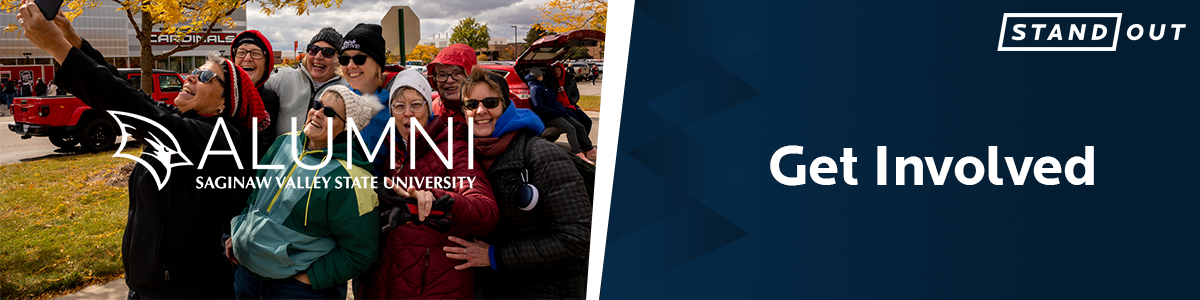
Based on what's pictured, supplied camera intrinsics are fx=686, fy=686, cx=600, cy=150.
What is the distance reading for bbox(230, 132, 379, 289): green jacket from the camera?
213 centimetres

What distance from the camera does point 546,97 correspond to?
8.41 m

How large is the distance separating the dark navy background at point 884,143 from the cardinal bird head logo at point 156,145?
5.35ft

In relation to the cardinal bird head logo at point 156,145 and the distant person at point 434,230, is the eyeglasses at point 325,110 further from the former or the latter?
the cardinal bird head logo at point 156,145

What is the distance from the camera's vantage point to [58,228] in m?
5.37

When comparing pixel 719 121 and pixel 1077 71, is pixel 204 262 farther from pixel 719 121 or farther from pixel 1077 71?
pixel 1077 71

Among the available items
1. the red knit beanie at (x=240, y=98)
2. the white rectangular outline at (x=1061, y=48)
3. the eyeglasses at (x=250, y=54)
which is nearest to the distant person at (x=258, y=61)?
the eyeglasses at (x=250, y=54)

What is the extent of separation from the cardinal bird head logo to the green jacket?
0.92 feet

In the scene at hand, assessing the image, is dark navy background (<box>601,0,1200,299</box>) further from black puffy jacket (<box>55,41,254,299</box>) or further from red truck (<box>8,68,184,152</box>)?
red truck (<box>8,68,184,152</box>)

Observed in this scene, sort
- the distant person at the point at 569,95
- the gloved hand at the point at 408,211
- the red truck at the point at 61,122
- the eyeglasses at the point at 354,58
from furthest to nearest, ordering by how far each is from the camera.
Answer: the red truck at the point at 61,122 → the distant person at the point at 569,95 → the eyeglasses at the point at 354,58 → the gloved hand at the point at 408,211

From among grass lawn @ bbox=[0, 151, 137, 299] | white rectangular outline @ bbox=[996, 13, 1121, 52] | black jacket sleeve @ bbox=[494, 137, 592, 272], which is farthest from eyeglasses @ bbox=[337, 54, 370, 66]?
white rectangular outline @ bbox=[996, 13, 1121, 52]

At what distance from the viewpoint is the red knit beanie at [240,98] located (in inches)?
95.8

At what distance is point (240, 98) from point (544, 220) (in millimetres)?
Result: 1191

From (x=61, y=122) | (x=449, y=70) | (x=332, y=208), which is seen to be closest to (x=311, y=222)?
(x=332, y=208)

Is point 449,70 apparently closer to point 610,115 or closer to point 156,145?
point 156,145
